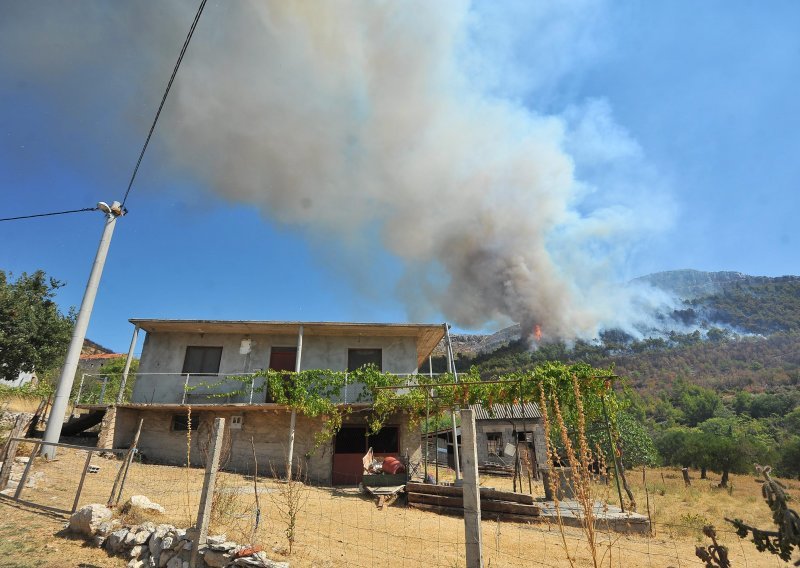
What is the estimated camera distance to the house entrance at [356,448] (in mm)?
15180

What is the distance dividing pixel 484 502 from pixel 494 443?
1852 cm

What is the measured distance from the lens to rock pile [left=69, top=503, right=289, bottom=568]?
5105 mm

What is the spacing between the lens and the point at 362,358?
1717 cm

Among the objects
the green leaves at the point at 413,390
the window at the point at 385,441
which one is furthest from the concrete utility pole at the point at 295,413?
the window at the point at 385,441

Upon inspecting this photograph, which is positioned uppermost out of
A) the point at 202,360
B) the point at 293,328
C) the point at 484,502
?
the point at 293,328

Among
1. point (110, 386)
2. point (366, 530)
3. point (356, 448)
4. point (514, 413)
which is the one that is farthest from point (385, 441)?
point (110, 386)

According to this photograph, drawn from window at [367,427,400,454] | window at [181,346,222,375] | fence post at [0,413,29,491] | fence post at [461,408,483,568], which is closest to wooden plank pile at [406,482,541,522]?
window at [367,427,400,454]

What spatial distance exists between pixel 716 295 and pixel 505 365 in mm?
136721

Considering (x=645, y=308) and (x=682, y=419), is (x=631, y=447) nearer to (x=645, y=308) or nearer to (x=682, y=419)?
(x=682, y=419)

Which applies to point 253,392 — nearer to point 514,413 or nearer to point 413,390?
point 413,390

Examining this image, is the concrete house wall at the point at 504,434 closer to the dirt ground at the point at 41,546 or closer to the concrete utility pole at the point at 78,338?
the concrete utility pole at the point at 78,338

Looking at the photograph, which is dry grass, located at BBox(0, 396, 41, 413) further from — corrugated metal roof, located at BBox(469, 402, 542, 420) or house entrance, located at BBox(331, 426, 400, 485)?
corrugated metal roof, located at BBox(469, 402, 542, 420)

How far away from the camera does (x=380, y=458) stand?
15.2 metres

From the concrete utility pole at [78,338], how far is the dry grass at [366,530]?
976 millimetres
